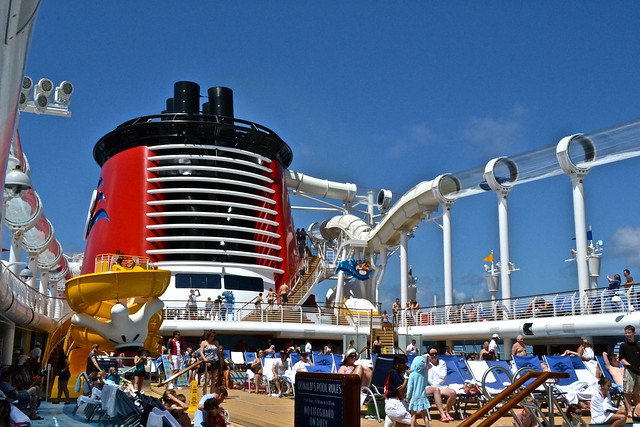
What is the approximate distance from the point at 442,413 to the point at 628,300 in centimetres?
682

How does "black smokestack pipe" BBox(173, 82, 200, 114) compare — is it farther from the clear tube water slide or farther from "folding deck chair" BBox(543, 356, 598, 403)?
"folding deck chair" BBox(543, 356, 598, 403)

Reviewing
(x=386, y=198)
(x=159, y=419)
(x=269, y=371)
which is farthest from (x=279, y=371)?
(x=386, y=198)

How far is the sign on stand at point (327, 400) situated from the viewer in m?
3.72

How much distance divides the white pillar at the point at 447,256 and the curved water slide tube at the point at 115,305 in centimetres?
884

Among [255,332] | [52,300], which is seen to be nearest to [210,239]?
[255,332]

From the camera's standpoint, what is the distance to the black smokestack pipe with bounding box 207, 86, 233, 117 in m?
28.2

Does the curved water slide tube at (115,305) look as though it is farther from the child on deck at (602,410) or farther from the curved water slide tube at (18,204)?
the child on deck at (602,410)

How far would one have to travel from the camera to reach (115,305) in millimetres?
16641

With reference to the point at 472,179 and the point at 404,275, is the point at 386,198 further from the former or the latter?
the point at 472,179

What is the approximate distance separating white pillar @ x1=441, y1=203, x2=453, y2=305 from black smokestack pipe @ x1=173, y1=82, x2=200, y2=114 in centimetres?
1096

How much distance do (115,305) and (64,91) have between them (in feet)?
16.7

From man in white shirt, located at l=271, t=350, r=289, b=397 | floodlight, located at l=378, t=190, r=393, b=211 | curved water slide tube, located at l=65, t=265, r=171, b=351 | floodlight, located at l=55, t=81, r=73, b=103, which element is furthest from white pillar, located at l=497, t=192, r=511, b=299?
floodlight, located at l=55, t=81, r=73, b=103

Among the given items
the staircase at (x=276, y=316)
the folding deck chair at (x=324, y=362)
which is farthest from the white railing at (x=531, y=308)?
the folding deck chair at (x=324, y=362)

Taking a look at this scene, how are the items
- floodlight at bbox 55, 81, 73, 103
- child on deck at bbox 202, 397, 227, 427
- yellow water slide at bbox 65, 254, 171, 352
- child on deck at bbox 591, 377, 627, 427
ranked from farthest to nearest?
1. floodlight at bbox 55, 81, 73, 103
2. yellow water slide at bbox 65, 254, 171, 352
3. child on deck at bbox 591, 377, 627, 427
4. child on deck at bbox 202, 397, 227, 427
